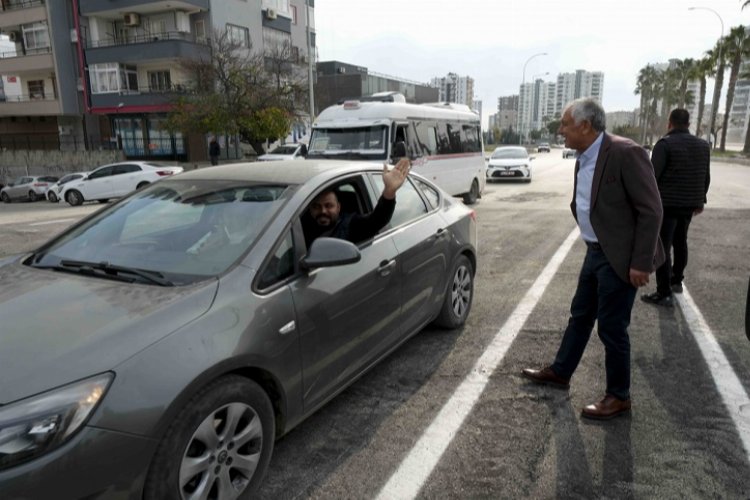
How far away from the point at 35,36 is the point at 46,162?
11800mm

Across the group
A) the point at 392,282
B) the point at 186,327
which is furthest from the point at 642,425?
the point at 186,327

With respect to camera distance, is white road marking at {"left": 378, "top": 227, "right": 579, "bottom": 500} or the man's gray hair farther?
the man's gray hair

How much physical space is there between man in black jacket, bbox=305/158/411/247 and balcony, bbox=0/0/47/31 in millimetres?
40660

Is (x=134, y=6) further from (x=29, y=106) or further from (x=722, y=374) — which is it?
(x=722, y=374)

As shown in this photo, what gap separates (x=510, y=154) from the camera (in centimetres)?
2158

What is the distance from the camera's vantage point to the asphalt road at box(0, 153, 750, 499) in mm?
2590

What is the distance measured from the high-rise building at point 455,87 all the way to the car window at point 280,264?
108100mm

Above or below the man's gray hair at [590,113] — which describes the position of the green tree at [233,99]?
above

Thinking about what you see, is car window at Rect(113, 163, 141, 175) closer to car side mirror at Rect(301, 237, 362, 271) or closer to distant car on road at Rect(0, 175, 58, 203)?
distant car on road at Rect(0, 175, 58, 203)

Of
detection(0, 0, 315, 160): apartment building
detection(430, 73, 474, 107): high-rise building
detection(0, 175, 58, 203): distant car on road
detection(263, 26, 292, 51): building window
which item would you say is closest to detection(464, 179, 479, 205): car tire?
detection(0, 175, 58, 203): distant car on road

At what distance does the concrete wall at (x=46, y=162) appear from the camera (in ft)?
98.9

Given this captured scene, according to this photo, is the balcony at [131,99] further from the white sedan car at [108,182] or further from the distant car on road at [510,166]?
the distant car on road at [510,166]

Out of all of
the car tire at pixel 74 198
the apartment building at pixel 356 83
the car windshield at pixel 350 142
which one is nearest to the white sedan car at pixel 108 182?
the car tire at pixel 74 198

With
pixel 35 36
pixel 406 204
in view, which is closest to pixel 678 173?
pixel 406 204
